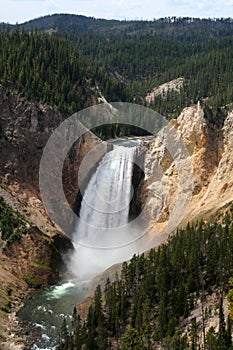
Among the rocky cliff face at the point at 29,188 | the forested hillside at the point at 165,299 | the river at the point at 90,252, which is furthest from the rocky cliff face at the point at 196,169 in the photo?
the rocky cliff face at the point at 29,188

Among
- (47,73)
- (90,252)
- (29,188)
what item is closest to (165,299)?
(90,252)

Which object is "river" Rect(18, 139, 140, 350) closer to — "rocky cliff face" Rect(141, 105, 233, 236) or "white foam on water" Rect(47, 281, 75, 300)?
"white foam on water" Rect(47, 281, 75, 300)

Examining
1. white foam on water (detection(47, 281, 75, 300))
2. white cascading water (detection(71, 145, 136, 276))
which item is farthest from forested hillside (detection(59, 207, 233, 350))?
white cascading water (detection(71, 145, 136, 276))

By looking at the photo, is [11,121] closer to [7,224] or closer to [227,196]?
[7,224]

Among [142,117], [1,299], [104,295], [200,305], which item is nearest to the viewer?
[200,305]

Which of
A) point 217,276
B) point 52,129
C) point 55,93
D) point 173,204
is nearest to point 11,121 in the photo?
point 52,129

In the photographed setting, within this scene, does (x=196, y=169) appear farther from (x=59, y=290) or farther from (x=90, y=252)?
(x=59, y=290)

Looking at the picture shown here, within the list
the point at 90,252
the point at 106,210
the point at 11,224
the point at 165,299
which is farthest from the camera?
the point at 106,210
